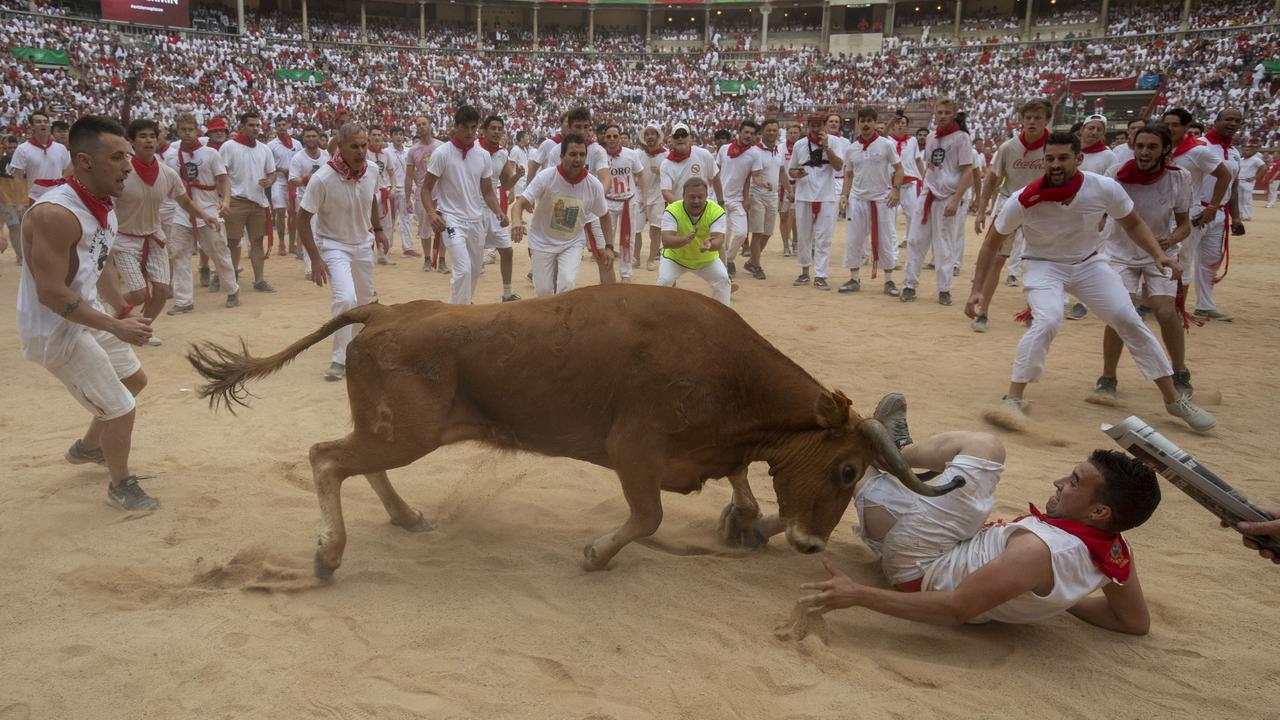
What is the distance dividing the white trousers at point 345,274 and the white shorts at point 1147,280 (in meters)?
7.32

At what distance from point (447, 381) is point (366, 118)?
43.7m

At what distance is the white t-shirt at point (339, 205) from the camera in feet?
25.4

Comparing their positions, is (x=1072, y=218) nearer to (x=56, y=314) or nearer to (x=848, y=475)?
(x=848, y=475)

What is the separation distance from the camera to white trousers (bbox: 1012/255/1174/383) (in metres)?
6.59

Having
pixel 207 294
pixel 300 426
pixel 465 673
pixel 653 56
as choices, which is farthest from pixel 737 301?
pixel 653 56

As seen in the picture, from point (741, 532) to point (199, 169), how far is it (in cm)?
1046

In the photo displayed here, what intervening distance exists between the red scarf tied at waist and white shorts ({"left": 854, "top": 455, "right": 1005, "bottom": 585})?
417 millimetres

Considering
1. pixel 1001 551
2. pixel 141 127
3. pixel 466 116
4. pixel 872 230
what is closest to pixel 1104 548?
pixel 1001 551

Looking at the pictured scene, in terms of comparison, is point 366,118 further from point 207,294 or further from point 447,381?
point 447,381

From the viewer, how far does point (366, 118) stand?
43406 millimetres

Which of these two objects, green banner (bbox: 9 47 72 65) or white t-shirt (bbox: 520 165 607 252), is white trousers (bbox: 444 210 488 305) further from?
green banner (bbox: 9 47 72 65)

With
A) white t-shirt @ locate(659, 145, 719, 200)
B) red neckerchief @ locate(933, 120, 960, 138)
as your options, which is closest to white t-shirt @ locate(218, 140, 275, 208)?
white t-shirt @ locate(659, 145, 719, 200)

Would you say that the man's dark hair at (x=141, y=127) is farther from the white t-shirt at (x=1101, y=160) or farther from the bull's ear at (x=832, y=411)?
the white t-shirt at (x=1101, y=160)

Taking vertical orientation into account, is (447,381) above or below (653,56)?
below
